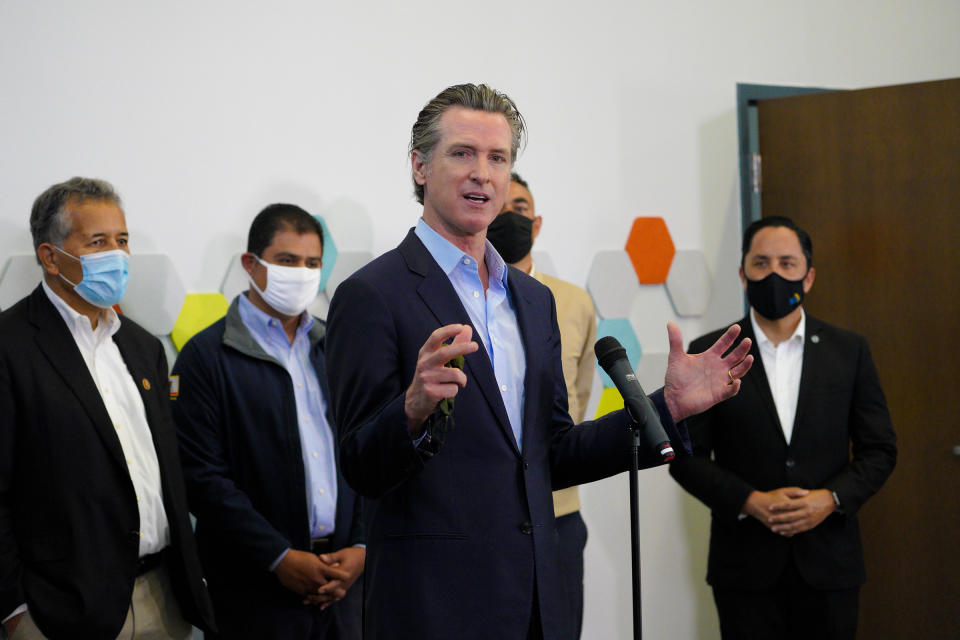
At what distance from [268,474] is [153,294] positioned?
81 centimetres

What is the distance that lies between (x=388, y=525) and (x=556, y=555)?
0.32 meters

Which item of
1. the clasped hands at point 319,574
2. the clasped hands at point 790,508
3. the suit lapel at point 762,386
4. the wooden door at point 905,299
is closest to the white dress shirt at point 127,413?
the clasped hands at point 319,574

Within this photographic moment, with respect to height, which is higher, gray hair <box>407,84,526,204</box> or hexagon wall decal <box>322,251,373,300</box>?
gray hair <box>407,84,526,204</box>

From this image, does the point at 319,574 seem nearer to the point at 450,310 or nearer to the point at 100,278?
the point at 100,278

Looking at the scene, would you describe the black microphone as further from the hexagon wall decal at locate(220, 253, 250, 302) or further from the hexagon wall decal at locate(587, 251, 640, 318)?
the hexagon wall decal at locate(587, 251, 640, 318)

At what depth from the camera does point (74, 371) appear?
2463mm

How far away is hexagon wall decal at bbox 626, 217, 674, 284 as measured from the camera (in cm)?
416

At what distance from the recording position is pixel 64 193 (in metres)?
2.64

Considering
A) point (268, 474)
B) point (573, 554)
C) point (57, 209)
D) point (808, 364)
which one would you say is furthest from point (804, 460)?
point (57, 209)

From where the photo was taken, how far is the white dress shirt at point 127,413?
8.34 ft

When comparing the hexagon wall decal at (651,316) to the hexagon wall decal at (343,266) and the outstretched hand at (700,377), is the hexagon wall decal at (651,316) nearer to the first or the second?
the hexagon wall decal at (343,266)

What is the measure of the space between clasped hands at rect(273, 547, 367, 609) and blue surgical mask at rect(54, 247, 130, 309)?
2.95 feet

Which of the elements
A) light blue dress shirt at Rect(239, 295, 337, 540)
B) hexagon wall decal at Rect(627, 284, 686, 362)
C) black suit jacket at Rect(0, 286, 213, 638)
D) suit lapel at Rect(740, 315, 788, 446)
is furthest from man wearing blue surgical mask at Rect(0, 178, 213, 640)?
hexagon wall decal at Rect(627, 284, 686, 362)

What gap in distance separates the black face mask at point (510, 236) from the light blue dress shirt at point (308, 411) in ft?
2.32
